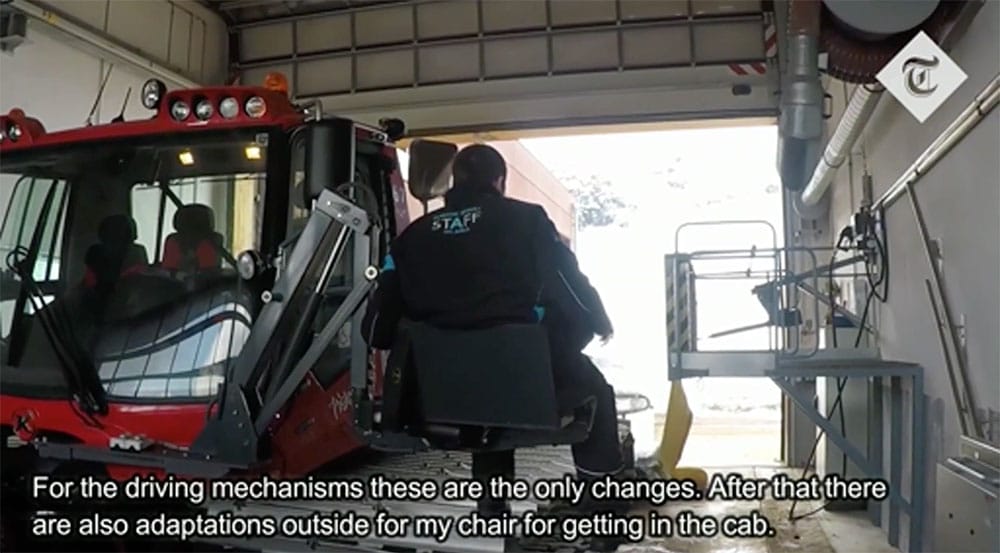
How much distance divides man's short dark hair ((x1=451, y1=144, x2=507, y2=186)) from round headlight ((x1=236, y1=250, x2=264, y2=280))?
0.75m

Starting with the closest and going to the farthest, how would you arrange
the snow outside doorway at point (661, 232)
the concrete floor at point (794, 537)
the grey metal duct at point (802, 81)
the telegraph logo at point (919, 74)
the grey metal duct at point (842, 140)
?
the telegraph logo at point (919, 74), the grey metal duct at point (802, 81), the grey metal duct at point (842, 140), the concrete floor at point (794, 537), the snow outside doorway at point (661, 232)

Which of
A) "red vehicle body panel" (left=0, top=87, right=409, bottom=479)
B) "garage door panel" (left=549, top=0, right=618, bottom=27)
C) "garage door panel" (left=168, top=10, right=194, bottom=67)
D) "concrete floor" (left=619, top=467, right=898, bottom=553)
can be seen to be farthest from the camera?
"garage door panel" (left=168, top=10, right=194, bottom=67)

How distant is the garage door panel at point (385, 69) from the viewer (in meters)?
7.05

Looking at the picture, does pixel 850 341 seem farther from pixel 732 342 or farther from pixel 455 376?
pixel 455 376

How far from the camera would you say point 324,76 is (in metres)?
7.28

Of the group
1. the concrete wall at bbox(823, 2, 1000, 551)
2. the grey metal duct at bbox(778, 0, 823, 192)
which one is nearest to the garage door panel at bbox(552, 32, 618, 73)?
the grey metal duct at bbox(778, 0, 823, 192)

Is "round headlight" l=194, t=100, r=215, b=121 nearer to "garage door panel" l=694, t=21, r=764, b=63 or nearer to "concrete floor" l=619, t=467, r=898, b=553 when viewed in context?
"concrete floor" l=619, t=467, r=898, b=553

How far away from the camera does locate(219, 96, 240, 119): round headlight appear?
272 cm

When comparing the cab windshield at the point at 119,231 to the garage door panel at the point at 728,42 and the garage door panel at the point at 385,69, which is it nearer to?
the garage door panel at the point at 385,69

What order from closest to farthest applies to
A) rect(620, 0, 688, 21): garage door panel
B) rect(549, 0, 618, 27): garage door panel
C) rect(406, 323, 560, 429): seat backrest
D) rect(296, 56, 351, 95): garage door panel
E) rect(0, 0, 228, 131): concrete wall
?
rect(406, 323, 560, 429): seat backrest
rect(0, 0, 228, 131): concrete wall
rect(620, 0, 688, 21): garage door panel
rect(549, 0, 618, 27): garage door panel
rect(296, 56, 351, 95): garage door panel

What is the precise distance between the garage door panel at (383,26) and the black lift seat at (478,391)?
5.39 metres

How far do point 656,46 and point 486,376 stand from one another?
5144 mm

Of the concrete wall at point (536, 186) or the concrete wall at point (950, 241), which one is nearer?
the concrete wall at point (950, 241)

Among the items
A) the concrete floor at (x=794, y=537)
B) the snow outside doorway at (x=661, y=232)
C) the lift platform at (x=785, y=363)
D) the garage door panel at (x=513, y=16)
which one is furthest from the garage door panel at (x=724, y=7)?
the concrete floor at (x=794, y=537)
